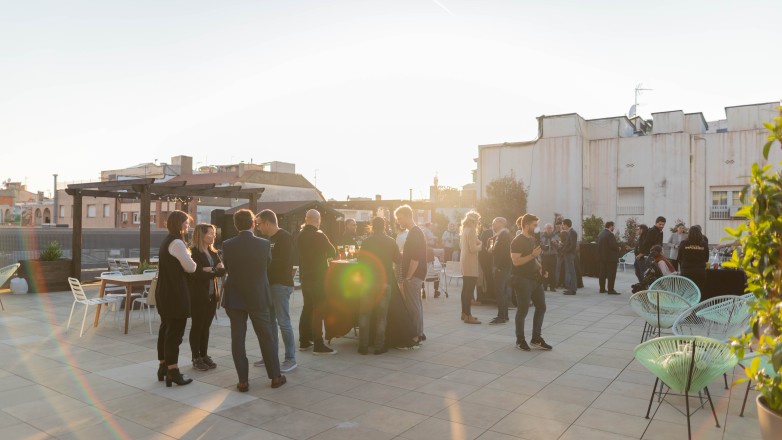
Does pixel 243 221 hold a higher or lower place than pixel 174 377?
higher

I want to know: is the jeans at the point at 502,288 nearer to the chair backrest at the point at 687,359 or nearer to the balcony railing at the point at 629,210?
the chair backrest at the point at 687,359

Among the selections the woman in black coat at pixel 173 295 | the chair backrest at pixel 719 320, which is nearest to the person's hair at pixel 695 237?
the chair backrest at pixel 719 320

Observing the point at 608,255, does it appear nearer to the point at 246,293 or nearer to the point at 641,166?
the point at 246,293

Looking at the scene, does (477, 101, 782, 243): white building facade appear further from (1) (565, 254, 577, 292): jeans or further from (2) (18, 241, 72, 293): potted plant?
(2) (18, 241, 72, 293): potted plant

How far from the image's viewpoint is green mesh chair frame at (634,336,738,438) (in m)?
3.67

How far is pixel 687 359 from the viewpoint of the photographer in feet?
12.3

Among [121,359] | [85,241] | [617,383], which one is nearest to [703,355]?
[617,383]

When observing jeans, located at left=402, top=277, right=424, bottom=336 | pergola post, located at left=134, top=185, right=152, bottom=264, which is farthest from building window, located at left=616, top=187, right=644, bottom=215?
jeans, located at left=402, top=277, right=424, bottom=336

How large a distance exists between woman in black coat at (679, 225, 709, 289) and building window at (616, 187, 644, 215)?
22597mm

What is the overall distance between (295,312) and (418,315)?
3535 millimetres

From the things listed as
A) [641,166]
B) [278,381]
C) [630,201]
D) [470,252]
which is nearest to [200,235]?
[278,381]

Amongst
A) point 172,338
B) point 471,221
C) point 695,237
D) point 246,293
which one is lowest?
point 172,338

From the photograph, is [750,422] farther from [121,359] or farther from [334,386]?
[121,359]

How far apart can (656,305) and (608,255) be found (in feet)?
20.8
